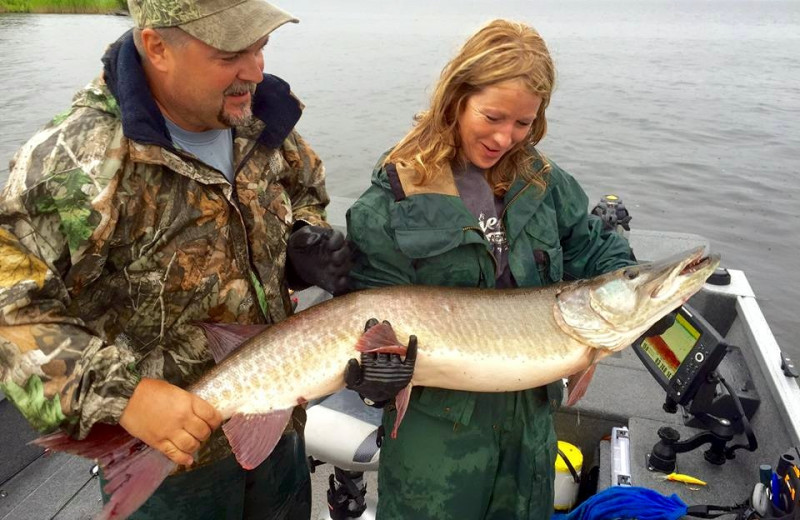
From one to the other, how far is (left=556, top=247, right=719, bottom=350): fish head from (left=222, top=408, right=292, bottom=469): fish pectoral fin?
1.11 m

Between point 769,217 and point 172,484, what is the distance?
403 inches

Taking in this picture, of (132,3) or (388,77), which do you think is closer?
(132,3)

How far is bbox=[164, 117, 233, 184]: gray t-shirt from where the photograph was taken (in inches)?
85.4

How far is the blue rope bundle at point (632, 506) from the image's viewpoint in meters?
2.73

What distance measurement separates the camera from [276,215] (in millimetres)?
2418

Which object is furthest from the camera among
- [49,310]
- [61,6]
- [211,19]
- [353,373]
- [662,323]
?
[61,6]

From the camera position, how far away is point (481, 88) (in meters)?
2.27

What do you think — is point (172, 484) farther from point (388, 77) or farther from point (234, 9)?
point (388, 77)

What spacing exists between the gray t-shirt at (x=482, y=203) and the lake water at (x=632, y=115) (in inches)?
18.8

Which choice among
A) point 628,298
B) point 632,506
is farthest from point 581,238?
point 632,506

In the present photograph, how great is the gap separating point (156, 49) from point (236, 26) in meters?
0.26

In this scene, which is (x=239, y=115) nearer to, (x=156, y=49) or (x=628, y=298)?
(x=156, y=49)

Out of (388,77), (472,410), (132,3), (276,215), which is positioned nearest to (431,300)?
(472,410)

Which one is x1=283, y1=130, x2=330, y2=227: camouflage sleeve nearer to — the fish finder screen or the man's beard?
the man's beard
